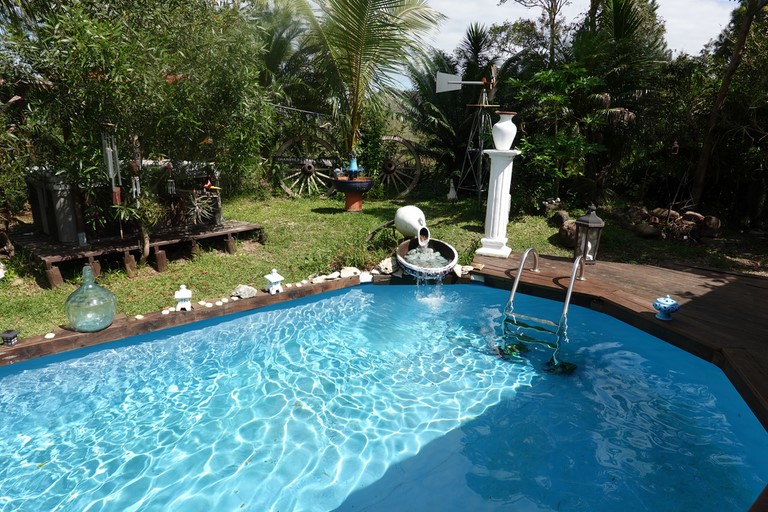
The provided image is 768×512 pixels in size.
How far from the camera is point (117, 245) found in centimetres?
609

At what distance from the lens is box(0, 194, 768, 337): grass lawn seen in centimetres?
536

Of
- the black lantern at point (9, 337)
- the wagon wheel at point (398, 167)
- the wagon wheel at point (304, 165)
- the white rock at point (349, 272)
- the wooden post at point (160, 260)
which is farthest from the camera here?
the wagon wheel at point (398, 167)

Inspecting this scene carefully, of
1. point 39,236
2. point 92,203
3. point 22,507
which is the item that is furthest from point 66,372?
point 39,236

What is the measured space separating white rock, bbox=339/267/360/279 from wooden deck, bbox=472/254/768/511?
1680mm

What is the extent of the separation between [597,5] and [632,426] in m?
10.3

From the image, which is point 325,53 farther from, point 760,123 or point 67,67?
point 760,123

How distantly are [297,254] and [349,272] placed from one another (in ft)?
3.41

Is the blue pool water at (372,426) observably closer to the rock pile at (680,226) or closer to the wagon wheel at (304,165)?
the rock pile at (680,226)

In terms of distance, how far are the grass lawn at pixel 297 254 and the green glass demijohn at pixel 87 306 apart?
0.42 m

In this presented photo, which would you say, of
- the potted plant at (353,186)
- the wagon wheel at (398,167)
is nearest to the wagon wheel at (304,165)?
the wagon wheel at (398,167)

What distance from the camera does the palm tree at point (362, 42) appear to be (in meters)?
9.12

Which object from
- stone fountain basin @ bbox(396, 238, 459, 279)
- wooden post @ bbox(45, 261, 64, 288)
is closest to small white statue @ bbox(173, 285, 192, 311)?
wooden post @ bbox(45, 261, 64, 288)

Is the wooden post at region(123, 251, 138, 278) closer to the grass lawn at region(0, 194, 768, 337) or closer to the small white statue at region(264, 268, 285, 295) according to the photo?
the grass lawn at region(0, 194, 768, 337)

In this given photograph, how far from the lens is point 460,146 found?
38.7 ft
